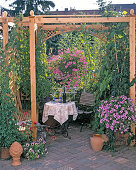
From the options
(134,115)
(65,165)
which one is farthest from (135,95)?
(65,165)

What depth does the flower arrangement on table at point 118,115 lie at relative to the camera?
443 cm

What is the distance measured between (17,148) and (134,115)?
203cm

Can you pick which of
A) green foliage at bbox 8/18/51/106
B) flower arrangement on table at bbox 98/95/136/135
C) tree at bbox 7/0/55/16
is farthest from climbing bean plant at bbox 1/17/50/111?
tree at bbox 7/0/55/16

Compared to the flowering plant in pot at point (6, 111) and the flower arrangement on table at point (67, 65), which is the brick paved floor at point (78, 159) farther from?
the flower arrangement on table at point (67, 65)

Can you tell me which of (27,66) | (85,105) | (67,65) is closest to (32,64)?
(27,66)

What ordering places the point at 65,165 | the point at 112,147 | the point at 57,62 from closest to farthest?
the point at 65,165 < the point at 112,147 < the point at 57,62

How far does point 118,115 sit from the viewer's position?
14.5ft

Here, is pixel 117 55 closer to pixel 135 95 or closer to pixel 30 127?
pixel 135 95

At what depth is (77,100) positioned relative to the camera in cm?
702

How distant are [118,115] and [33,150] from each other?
1527 millimetres

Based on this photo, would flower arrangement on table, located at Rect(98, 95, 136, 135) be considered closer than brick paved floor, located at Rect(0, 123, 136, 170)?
No

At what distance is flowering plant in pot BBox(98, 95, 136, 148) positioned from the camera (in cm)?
443

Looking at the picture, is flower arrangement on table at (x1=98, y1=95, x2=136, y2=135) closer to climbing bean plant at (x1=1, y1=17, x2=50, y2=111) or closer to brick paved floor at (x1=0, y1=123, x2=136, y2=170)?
brick paved floor at (x1=0, y1=123, x2=136, y2=170)

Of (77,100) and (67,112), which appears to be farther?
(77,100)
